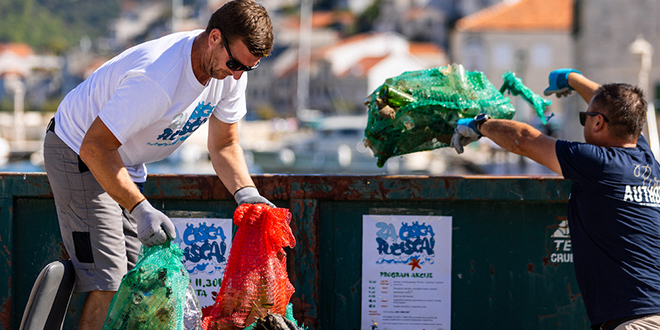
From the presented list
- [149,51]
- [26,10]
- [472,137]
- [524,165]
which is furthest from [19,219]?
[26,10]

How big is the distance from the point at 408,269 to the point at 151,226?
1.48 m

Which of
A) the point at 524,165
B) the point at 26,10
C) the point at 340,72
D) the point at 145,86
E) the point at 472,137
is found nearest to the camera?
the point at 145,86

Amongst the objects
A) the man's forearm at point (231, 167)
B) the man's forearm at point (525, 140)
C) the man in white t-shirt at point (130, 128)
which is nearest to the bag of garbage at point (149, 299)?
the man in white t-shirt at point (130, 128)

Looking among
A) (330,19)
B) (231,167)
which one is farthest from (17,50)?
(231,167)

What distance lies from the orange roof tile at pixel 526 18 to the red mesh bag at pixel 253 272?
58603mm

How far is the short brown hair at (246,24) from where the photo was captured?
2586 millimetres

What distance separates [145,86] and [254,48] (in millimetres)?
474

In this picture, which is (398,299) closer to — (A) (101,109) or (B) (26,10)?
(A) (101,109)

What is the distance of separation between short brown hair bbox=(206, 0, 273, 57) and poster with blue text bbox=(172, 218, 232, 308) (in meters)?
1.18

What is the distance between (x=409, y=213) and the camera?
3451mm

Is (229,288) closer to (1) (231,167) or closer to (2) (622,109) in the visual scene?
(1) (231,167)

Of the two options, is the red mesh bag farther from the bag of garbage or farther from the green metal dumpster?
the green metal dumpster

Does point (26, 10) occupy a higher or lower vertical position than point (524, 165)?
higher

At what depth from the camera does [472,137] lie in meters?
3.30
